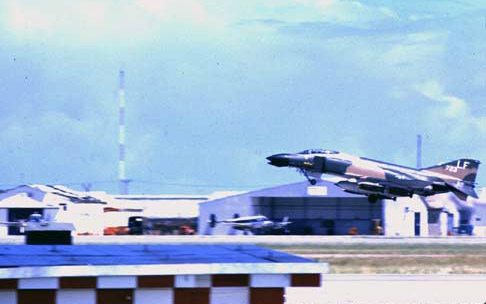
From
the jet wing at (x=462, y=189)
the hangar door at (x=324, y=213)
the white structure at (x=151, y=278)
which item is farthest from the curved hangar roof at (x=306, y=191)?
the white structure at (x=151, y=278)

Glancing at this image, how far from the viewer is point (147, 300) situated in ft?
28.1

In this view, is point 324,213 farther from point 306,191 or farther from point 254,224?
point 254,224

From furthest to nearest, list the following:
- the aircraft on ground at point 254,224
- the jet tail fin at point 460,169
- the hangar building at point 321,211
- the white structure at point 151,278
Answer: the hangar building at point 321,211 < the aircraft on ground at point 254,224 < the jet tail fin at point 460,169 < the white structure at point 151,278

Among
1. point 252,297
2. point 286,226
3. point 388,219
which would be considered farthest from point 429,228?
point 252,297

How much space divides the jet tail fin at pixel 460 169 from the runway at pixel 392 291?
35742 mm

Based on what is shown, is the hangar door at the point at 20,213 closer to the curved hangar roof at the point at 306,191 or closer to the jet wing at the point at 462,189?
the curved hangar roof at the point at 306,191

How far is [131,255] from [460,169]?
53947 mm

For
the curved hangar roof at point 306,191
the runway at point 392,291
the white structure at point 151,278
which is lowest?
the runway at point 392,291

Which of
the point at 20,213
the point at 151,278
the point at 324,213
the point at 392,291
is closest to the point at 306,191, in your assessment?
the point at 324,213

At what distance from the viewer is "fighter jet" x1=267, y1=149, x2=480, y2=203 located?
56.1 m

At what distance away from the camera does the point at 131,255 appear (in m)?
9.44

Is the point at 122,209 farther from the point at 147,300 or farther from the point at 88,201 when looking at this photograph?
the point at 147,300

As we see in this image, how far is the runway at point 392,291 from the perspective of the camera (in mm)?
19297

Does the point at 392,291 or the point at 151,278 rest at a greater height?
the point at 151,278
